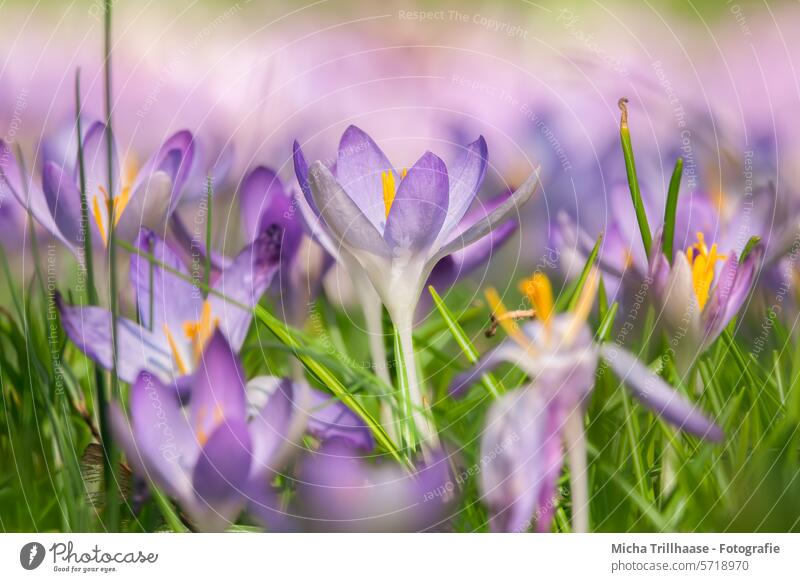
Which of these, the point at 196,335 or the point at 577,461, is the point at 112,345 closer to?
the point at 196,335

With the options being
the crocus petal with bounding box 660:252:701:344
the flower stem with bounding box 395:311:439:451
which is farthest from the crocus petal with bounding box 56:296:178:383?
the crocus petal with bounding box 660:252:701:344

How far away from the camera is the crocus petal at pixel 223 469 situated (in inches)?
15.6

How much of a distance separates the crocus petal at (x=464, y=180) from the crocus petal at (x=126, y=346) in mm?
136

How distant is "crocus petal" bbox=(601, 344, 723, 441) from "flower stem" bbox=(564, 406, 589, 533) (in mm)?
29

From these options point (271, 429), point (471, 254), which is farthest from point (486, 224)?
point (271, 429)

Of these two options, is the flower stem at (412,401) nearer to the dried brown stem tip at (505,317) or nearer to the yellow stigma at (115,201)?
the dried brown stem tip at (505,317)

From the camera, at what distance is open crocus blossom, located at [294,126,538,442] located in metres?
0.40

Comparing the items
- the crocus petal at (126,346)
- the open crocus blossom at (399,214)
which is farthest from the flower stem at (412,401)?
the crocus petal at (126,346)

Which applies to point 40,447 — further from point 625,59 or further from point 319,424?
point 625,59
